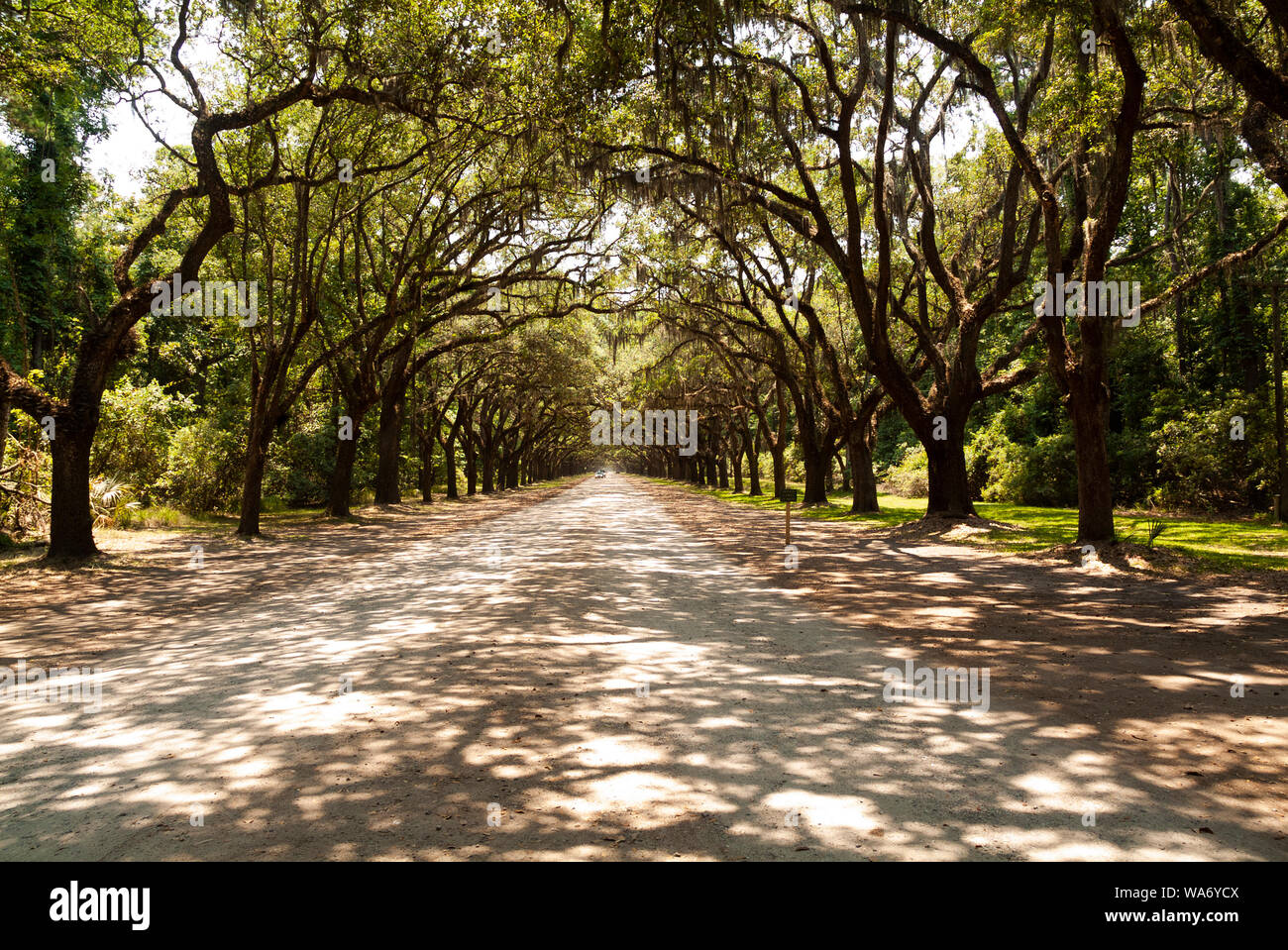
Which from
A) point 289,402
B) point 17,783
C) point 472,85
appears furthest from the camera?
point 289,402

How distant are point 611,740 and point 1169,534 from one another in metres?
17.5

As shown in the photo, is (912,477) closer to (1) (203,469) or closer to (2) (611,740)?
(1) (203,469)

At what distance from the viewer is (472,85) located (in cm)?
1464

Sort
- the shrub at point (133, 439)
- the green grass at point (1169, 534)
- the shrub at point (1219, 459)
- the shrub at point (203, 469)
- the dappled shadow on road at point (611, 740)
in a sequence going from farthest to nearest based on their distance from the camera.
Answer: the shrub at point (203, 469) → the shrub at point (1219, 459) → the shrub at point (133, 439) → the green grass at point (1169, 534) → the dappled shadow on road at point (611, 740)

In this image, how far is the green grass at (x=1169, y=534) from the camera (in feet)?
43.0

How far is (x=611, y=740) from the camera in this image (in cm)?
474

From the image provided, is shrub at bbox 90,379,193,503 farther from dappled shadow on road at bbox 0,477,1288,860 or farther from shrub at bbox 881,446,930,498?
shrub at bbox 881,446,930,498

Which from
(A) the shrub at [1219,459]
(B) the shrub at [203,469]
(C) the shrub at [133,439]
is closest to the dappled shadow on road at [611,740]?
(C) the shrub at [133,439]

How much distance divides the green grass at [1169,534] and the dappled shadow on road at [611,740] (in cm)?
482

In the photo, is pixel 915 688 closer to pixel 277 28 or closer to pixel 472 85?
pixel 472 85

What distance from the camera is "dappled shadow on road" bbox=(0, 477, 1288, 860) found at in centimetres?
346

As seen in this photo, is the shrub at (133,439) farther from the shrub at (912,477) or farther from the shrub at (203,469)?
the shrub at (912,477)

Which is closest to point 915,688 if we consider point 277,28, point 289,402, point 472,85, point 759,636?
point 759,636

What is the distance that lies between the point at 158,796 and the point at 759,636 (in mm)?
5361
